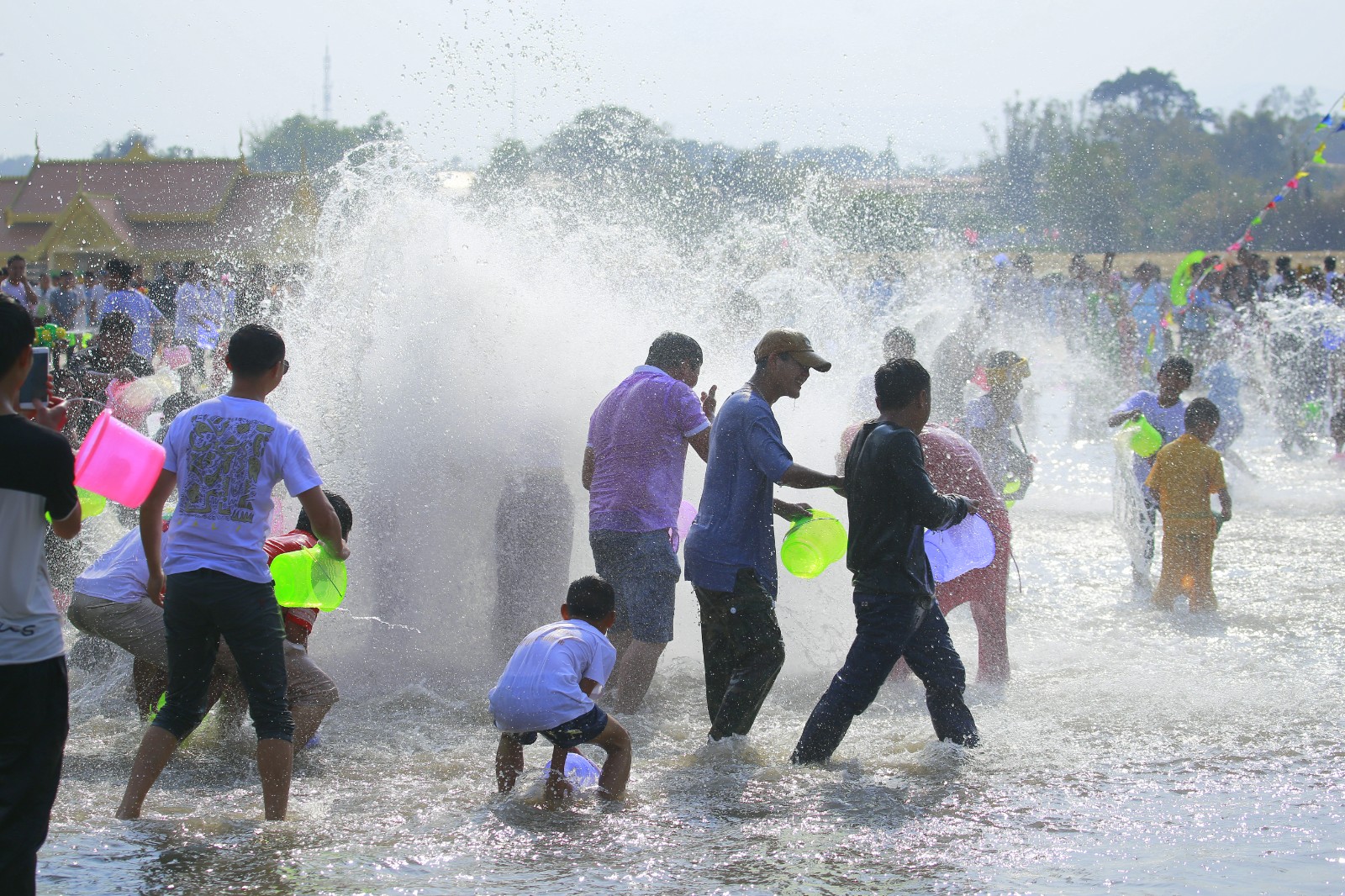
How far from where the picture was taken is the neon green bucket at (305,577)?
15.6 feet

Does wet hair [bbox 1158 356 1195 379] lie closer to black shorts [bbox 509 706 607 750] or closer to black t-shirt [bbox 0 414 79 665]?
black shorts [bbox 509 706 607 750]

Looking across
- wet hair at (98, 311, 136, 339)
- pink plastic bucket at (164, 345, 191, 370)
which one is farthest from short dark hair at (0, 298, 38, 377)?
pink plastic bucket at (164, 345, 191, 370)

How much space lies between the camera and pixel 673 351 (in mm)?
5703

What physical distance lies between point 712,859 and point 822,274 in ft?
34.5

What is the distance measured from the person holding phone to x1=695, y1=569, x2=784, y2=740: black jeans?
101 inches

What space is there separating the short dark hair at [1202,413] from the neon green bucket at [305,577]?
17.7ft

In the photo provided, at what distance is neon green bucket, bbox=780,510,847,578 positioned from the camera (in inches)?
213

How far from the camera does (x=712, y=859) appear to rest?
3.94 meters

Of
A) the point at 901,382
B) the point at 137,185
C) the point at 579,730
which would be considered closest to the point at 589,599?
the point at 579,730

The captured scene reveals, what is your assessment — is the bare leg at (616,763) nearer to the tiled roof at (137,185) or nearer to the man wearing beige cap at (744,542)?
the man wearing beige cap at (744,542)

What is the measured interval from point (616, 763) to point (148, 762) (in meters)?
1.57

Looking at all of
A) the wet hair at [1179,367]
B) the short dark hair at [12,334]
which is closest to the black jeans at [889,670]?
the short dark hair at [12,334]

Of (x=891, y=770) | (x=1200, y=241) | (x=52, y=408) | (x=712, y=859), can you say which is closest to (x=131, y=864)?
(x=52, y=408)

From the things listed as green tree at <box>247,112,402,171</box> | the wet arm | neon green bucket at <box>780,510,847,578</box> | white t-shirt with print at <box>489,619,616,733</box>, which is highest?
green tree at <box>247,112,402,171</box>
